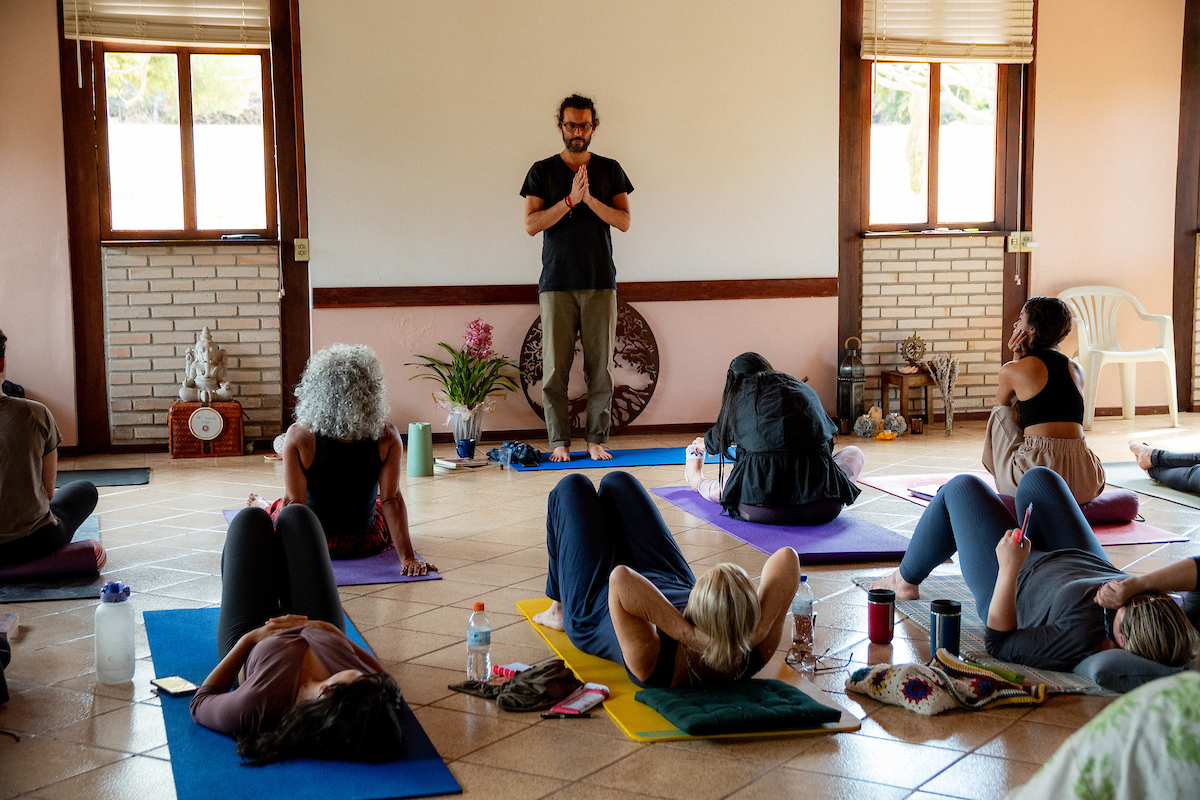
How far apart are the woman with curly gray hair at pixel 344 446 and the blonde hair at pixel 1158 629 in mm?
2257

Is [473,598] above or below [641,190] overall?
below

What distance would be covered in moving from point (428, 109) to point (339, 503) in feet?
12.9

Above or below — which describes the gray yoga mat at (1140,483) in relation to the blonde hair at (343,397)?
below

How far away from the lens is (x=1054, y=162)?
7.90 metres

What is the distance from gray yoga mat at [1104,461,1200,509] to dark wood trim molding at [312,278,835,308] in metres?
2.42

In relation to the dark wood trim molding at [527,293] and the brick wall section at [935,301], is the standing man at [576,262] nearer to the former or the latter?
the dark wood trim molding at [527,293]

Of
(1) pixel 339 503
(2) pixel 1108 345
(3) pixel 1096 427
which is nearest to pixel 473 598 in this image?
(1) pixel 339 503

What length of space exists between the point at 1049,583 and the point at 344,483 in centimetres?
231

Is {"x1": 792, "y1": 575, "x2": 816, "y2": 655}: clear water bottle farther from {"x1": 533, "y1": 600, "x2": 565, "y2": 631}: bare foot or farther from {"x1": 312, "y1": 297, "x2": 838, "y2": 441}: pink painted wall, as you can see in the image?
{"x1": 312, "y1": 297, "x2": 838, "y2": 441}: pink painted wall

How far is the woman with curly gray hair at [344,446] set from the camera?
358cm

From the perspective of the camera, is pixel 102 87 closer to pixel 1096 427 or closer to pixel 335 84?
pixel 335 84

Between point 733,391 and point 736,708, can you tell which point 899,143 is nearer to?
point 733,391

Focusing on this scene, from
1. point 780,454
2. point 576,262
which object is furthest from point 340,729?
point 576,262

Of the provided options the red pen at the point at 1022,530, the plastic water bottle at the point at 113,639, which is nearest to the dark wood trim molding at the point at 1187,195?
the red pen at the point at 1022,530
